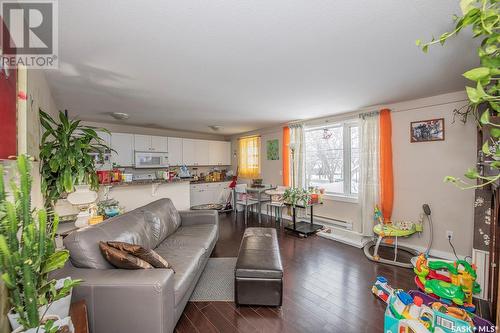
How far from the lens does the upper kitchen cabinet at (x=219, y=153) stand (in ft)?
21.1

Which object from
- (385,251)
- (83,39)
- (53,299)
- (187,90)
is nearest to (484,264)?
(385,251)

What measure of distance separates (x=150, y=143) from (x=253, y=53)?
13.7ft

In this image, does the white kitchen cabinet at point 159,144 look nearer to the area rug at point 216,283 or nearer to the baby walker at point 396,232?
the area rug at point 216,283

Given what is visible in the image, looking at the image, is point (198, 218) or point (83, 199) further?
point (198, 218)

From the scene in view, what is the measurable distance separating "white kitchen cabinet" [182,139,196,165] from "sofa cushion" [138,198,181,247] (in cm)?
278

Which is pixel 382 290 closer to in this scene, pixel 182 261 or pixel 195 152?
pixel 182 261

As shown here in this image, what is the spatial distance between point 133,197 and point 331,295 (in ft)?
10.7

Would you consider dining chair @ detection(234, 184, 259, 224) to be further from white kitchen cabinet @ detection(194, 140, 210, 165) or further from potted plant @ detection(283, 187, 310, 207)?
white kitchen cabinet @ detection(194, 140, 210, 165)

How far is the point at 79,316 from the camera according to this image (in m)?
1.22

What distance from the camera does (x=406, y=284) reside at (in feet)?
7.57

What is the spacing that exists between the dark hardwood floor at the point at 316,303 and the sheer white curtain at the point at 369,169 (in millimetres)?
709

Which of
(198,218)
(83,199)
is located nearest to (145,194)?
(198,218)

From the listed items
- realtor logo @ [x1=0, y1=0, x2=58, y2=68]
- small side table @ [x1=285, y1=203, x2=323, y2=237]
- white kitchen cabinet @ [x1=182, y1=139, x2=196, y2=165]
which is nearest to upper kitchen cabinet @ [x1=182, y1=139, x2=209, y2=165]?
white kitchen cabinet @ [x1=182, y1=139, x2=196, y2=165]

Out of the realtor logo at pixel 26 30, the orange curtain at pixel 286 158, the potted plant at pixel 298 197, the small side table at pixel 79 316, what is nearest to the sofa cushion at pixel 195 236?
the small side table at pixel 79 316
